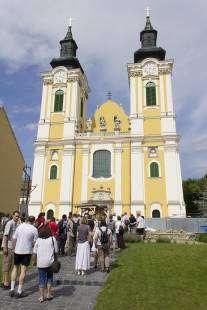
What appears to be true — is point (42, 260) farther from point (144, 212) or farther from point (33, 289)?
point (144, 212)

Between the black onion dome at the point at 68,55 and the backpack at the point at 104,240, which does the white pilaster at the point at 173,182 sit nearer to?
the black onion dome at the point at 68,55

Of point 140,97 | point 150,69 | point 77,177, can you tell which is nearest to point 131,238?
point 77,177

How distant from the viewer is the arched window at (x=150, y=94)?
4450 centimetres

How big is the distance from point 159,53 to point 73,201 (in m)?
21.2

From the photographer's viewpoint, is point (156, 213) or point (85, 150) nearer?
point (156, 213)

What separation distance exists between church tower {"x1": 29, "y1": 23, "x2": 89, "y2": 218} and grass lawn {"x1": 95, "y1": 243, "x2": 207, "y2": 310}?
28.1 meters

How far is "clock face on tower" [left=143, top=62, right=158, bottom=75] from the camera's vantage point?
45812 mm

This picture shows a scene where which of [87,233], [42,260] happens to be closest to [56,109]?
[87,233]

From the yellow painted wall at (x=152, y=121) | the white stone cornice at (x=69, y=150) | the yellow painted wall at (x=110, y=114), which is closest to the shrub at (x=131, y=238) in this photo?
the yellow painted wall at (x=152, y=121)

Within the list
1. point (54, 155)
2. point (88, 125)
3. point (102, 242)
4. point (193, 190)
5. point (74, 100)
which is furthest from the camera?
point (193, 190)

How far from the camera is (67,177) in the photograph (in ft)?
139

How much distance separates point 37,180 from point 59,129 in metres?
6.85

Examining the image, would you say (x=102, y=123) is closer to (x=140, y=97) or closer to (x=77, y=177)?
(x=140, y=97)

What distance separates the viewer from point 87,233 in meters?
12.0
